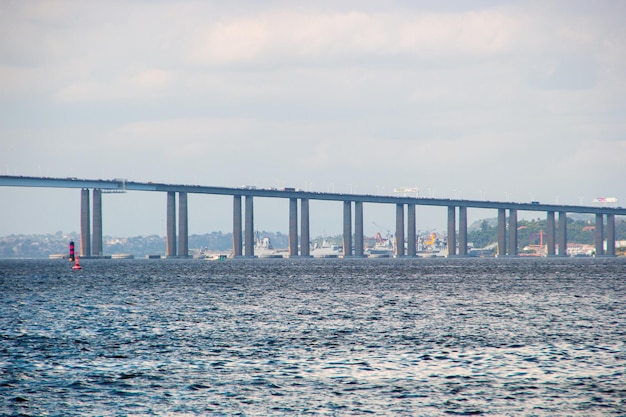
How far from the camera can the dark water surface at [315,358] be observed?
24.6 m

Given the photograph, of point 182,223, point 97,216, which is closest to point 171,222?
point 182,223

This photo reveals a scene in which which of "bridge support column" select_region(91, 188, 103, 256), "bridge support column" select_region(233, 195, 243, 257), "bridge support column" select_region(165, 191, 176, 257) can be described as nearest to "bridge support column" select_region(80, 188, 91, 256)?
"bridge support column" select_region(91, 188, 103, 256)

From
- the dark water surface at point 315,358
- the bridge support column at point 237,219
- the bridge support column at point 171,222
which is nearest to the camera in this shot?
the dark water surface at point 315,358

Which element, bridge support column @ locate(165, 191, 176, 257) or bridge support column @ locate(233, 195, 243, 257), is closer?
bridge support column @ locate(165, 191, 176, 257)

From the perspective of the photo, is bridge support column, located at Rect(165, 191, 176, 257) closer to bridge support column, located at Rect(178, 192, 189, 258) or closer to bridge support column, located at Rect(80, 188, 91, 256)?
bridge support column, located at Rect(178, 192, 189, 258)

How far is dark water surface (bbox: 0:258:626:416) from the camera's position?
24.6 metres

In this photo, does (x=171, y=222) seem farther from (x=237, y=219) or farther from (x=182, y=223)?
(x=237, y=219)

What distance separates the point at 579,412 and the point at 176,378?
1162 cm

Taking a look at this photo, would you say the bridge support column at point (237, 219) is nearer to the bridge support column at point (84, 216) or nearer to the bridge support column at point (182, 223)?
the bridge support column at point (182, 223)

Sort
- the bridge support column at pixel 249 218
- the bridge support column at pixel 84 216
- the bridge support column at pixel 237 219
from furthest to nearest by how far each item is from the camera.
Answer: the bridge support column at pixel 249 218 < the bridge support column at pixel 237 219 < the bridge support column at pixel 84 216

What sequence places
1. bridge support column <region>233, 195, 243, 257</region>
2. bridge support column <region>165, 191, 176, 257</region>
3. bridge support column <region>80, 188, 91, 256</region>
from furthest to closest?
bridge support column <region>233, 195, 243, 257</region> → bridge support column <region>165, 191, 176, 257</region> → bridge support column <region>80, 188, 91, 256</region>

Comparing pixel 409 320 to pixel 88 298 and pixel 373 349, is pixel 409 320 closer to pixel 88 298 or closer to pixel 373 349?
pixel 373 349

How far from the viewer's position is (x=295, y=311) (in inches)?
A: 2096

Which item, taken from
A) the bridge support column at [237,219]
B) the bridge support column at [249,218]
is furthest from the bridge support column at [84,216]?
the bridge support column at [249,218]
